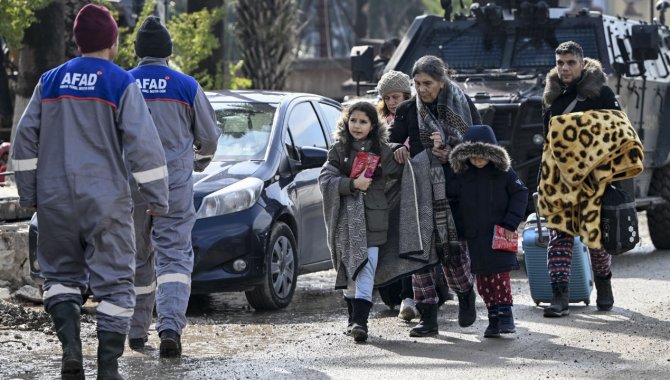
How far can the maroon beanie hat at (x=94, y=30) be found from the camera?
7305 millimetres

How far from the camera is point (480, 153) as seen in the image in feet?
29.4

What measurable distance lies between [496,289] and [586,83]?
5.71 ft

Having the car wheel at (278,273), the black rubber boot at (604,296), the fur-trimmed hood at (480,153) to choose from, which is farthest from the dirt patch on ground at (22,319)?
the black rubber boot at (604,296)

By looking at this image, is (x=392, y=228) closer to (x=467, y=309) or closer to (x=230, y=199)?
(x=467, y=309)

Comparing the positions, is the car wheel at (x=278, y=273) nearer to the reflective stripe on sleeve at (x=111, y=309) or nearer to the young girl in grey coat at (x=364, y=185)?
the young girl in grey coat at (x=364, y=185)

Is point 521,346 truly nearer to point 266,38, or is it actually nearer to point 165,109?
point 165,109

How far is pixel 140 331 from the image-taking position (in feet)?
27.7

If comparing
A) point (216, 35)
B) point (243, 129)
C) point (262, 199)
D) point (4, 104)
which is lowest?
point (262, 199)

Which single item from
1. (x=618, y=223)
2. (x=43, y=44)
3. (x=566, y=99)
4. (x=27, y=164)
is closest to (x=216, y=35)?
(x=43, y=44)

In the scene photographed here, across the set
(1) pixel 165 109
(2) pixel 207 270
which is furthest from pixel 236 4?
(1) pixel 165 109

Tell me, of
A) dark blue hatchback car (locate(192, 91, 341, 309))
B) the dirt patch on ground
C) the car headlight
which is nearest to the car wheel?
dark blue hatchback car (locate(192, 91, 341, 309))

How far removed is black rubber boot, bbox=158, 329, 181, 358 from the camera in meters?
8.10

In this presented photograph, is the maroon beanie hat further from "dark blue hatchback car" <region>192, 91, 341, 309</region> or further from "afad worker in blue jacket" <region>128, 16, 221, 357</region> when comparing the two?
"dark blue hatchback car" <region>192, 91, 341, 309</region>

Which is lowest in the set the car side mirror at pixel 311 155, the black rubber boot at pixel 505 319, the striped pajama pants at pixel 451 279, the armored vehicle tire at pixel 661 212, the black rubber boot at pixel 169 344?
the armored vehicle tire at pixel 661 212
